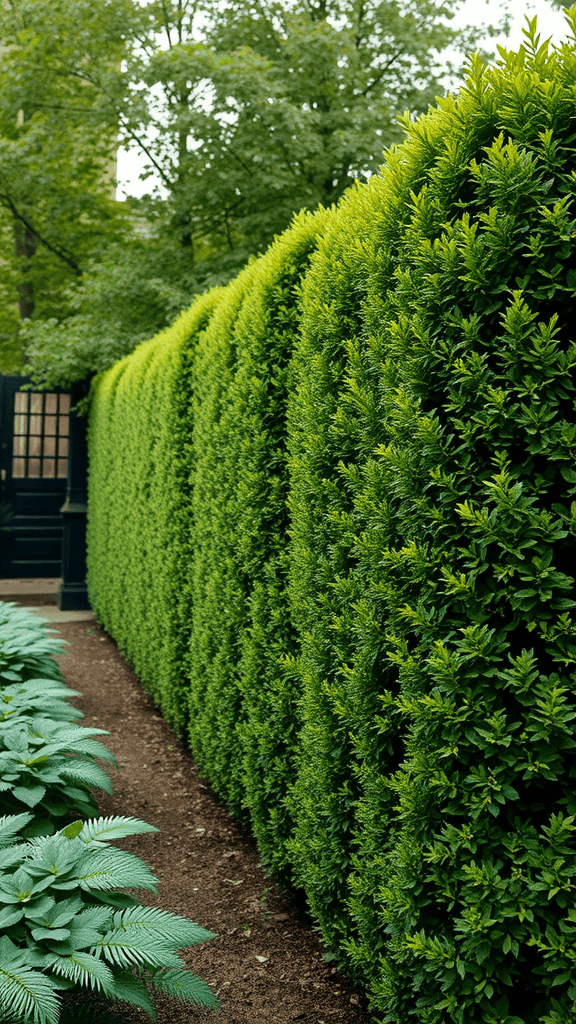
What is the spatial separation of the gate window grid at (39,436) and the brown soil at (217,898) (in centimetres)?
940

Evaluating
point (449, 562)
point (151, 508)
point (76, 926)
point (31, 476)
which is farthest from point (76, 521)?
point (449, 562)

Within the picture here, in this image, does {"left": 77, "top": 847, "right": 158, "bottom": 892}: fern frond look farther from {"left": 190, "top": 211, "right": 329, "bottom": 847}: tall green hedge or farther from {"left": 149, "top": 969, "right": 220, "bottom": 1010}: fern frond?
Result: {"left": 190, "top": 211, "right": 329, "bottom": 847}: tall green hedge

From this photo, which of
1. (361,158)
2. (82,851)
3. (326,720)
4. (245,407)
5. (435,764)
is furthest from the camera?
(361,158)

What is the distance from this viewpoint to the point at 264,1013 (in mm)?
2912

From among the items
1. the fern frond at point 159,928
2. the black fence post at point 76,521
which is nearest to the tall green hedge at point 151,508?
the black fence post at point 76,521

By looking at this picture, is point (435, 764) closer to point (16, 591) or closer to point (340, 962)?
point (340, 962)

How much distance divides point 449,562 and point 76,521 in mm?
11626

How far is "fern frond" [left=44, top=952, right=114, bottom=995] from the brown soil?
0.52m

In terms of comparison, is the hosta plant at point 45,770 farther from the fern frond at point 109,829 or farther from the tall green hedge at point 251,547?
the tall green hedge at point 251,547

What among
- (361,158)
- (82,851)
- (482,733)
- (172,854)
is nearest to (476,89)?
(482,733)

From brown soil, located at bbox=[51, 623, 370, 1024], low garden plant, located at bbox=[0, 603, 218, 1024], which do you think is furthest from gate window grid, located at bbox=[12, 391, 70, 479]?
low garden plant, located at bbox=[0, 603, 218, 1024]

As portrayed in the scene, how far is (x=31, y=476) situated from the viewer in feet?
51.0

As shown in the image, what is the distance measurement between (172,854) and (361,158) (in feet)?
38.2

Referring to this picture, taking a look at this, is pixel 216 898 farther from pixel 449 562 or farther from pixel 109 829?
pixel 449 562
